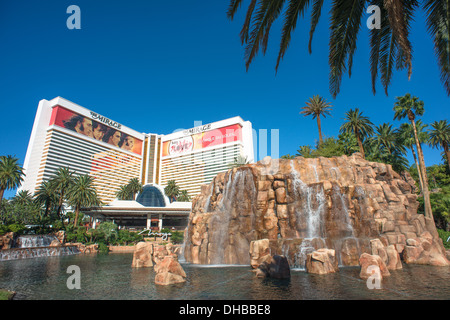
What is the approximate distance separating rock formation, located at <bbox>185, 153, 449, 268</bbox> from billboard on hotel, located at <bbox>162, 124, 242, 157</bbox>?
117987 mm

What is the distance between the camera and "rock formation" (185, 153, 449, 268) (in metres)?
16.9

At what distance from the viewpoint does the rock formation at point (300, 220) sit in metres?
16.9

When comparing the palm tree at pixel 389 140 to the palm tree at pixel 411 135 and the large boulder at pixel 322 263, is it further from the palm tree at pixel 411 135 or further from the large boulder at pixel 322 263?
the large boulder at pixel 322 263

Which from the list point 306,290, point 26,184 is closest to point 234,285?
point 306,290

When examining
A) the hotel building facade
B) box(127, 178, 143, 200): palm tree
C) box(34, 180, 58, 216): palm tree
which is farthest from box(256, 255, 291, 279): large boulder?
box(127, 178, 143, 200): palm tree

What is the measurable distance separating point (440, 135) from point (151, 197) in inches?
3068

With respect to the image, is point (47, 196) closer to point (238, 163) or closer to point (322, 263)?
point (238, 163)

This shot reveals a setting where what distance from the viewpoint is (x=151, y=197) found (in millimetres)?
88500

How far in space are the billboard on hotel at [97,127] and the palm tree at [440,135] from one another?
4776 inches

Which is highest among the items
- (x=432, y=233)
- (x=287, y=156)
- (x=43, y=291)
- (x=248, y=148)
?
(x=248, y=148)

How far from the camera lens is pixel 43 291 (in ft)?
33.7

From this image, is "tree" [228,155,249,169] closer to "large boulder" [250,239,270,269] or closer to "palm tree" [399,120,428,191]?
"palm tree" [399,120,428,191]
